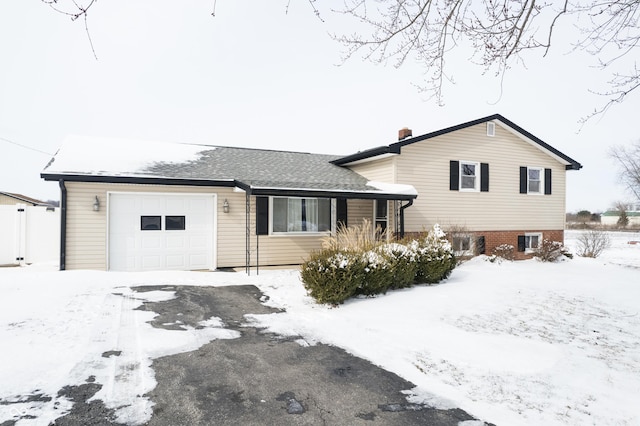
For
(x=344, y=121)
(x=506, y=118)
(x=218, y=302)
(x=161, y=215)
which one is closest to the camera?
(x=218, y=302)

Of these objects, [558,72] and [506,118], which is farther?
[506,118]

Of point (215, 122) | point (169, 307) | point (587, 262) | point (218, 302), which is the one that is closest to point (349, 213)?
point (218, 302)

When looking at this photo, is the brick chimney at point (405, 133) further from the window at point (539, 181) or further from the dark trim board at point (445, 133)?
the window at point (539, 181)

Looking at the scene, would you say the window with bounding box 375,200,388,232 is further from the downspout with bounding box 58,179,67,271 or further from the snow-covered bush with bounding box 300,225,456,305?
the downspout with bounding box 58,179,67,271

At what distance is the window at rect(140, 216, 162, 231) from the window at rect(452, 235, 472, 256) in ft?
33.0

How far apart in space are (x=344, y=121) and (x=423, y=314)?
1743cm

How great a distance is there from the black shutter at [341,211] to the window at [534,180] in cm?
822

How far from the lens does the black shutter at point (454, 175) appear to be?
13.9 metres

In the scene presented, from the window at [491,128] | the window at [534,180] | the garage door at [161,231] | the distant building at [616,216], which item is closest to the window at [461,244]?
the window at [534,180]

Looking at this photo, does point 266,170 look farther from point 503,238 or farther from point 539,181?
point 539,181

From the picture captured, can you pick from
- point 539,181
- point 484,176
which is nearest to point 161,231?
point 484,176

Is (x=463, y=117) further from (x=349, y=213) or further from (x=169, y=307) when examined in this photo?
(x=169, y=307)

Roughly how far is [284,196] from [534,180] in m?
11.2

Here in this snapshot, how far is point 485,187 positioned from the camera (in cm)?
1450
